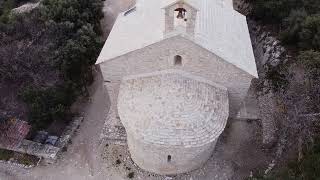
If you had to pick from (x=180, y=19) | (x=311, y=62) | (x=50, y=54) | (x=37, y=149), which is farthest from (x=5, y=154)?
(x=311, y=62)

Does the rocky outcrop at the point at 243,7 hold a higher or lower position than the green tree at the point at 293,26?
lower

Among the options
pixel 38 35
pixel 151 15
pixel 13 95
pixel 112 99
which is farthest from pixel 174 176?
pixel 38 35

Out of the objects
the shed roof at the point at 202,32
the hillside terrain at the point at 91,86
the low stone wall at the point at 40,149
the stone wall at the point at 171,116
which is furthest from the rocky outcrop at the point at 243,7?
the low stone wall at the point at 40,149

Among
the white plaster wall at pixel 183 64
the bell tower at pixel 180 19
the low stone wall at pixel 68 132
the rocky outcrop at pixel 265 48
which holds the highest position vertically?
the bell tower at pixel 180 19

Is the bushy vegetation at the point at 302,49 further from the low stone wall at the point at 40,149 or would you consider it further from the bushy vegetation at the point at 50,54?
the bushy vegetation at the point at 50,54

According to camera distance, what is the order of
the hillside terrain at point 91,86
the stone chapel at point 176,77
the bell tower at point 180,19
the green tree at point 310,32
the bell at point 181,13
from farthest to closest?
the green tree at point 310,32, the hillside terrain at point 91,86, the stone chapel at point 176,77, the bell at point 181,13, the bell tower at point 180,19

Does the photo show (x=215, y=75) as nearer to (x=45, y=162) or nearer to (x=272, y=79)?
(x=272, y=79)
